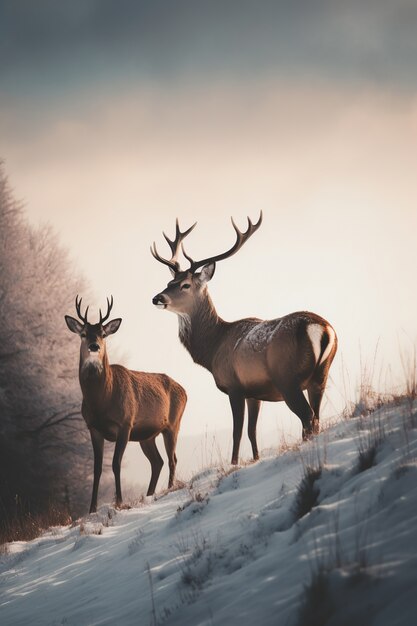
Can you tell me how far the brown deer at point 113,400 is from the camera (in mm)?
9109

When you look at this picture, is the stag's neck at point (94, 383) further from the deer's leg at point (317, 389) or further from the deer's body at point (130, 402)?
the deer's leg at point (317, 389)

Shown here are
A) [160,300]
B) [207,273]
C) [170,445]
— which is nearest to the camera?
[160,300]

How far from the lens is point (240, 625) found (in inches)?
115

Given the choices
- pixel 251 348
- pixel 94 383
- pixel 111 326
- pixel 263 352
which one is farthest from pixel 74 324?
pixel 263 352

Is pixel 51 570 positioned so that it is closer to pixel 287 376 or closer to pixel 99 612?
pixel 99 612

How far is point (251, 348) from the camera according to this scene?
298 inches

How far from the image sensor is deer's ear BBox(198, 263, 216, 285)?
9078 mm

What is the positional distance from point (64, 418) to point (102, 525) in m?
8.92

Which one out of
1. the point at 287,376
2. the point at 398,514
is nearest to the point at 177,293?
the point at 287,376

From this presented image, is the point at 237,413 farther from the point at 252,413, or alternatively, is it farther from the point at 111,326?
the point at 111,326

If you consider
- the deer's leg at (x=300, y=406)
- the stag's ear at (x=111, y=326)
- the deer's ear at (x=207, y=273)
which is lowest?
the deer's leg at (x=300, y=406)

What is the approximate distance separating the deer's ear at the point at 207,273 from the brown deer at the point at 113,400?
153cm

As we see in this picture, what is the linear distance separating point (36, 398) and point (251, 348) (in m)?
9.06

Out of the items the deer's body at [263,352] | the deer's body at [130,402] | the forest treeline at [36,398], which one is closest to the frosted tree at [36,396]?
the forest treeline at [36,398]
